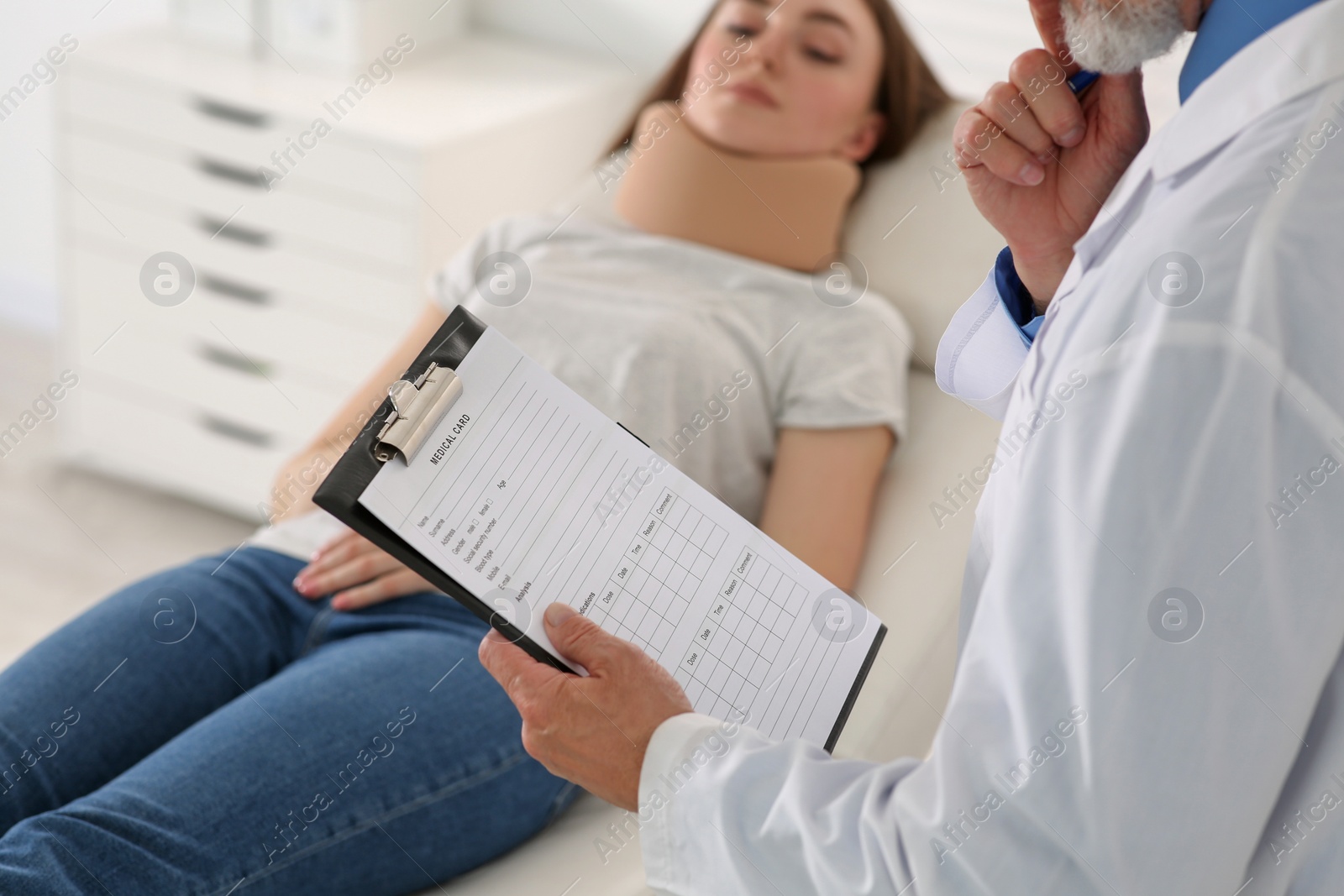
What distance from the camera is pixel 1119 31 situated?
2.16ft

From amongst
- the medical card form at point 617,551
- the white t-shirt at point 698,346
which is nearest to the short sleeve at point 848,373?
the white t-shirt at point 698,346

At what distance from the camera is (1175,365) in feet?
1.66

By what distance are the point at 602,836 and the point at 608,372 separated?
501 mm

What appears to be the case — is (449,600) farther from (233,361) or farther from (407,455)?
(233,361)

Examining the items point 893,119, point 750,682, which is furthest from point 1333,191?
point 893,119

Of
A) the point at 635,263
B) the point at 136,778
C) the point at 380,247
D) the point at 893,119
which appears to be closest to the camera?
the point at 136,778

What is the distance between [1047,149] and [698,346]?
23.1 inches

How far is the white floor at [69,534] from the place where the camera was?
6.16 feet

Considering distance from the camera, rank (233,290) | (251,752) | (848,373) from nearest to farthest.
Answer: (251,752), (848,373), (233,290)

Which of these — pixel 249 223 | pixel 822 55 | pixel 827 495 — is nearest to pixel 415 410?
pixel 827 495

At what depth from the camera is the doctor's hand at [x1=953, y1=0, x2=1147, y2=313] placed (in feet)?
2.48

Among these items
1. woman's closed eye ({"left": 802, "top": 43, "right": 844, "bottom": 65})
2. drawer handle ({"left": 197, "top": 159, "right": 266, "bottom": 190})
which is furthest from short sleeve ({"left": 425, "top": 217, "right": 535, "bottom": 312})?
drawer handle ({"left": 197, "top": 159, "right": 266, "bottom": 190})

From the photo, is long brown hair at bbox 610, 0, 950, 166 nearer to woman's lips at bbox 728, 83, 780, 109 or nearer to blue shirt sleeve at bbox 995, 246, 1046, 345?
woman's lips at bbox 728, 83, 780, 109

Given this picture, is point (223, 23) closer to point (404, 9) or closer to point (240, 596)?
point (404, 9)
